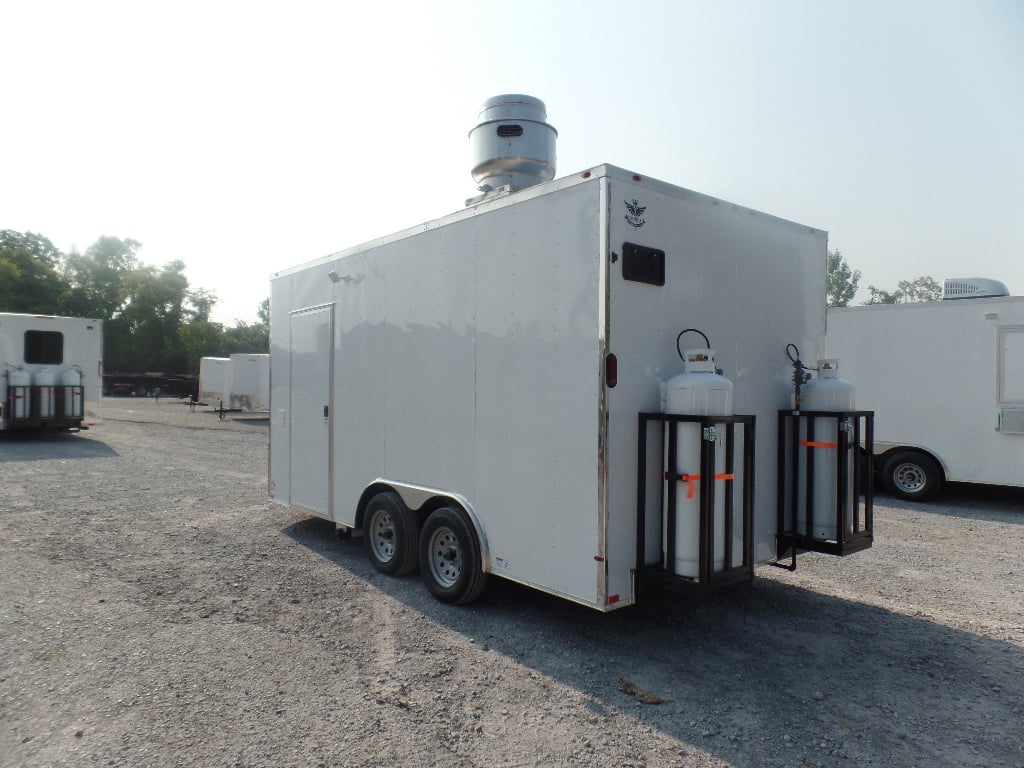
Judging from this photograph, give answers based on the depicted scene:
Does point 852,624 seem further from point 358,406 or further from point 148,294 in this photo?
point 148,294

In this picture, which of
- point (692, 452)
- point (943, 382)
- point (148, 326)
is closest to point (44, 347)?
point (692, 452)

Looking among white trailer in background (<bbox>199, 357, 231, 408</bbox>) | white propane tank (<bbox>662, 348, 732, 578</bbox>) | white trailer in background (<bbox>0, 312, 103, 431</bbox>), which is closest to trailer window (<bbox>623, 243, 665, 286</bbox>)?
white propane tank (<bbox>662, 348, 732, 578</bbox>)

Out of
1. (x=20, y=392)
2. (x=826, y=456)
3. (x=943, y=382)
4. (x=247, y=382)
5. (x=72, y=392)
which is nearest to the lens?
(x=826, y=456)

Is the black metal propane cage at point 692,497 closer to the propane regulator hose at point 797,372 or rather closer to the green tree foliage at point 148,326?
the propane regulator hose at point 797,372

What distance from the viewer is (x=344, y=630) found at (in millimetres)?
4512

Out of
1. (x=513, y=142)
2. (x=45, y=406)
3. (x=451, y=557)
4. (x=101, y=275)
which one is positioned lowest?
(x=451, y=557)

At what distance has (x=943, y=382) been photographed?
9.01 meters

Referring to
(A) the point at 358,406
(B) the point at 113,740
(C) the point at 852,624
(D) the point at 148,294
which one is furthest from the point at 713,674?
(D) the point at 148,294

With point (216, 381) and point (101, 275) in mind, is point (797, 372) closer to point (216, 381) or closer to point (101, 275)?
point (216, 381)

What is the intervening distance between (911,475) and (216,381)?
23.4 meters

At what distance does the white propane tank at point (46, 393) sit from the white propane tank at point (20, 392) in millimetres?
202

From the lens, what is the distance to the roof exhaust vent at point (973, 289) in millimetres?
9328

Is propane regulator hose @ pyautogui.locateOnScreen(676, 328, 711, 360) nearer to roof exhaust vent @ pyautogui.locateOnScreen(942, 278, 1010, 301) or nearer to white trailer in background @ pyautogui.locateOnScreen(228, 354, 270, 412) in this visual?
roof exhaust vent @ pyautogui.locateOnScreen(942, 278, 1010, 301)

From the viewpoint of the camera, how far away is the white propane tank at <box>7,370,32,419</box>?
15047 mm
